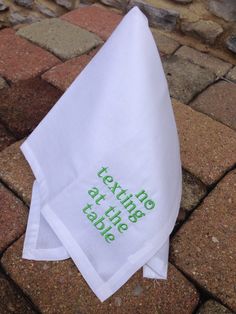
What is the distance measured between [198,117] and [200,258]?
0.56 meters

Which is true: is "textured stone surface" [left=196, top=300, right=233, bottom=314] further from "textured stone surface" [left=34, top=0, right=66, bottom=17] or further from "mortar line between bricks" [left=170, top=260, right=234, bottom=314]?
"textured stone surface" [left=34, top=0, right=66, bottom=17]

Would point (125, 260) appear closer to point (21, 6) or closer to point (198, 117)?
point (198, 117)

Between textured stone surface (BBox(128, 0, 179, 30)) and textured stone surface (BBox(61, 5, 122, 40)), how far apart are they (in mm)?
133

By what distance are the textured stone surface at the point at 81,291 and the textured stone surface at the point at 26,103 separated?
45cm

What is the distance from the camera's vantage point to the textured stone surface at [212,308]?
88cm

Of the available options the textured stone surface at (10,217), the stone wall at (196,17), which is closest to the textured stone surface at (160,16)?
the stone wall at (196,17)

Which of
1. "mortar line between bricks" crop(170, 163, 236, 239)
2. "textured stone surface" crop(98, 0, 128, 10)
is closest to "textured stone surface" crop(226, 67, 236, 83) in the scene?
"mortar line between bricks" crop(170, 163, 236, 239)

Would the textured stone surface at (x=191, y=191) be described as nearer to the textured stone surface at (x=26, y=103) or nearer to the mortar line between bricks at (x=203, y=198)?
the mortar line between bricks at (x=203, y=198)

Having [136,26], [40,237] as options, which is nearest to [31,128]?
[40,237]

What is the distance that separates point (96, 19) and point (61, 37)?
0.85 feet


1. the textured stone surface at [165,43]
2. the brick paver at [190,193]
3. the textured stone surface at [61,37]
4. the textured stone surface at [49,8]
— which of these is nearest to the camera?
the brick paver at [190,193]

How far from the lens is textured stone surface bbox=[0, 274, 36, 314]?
843 millimetres

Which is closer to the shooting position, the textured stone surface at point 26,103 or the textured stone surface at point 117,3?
the textured stone surface at point 26,103

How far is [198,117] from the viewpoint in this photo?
1354 millimetres
